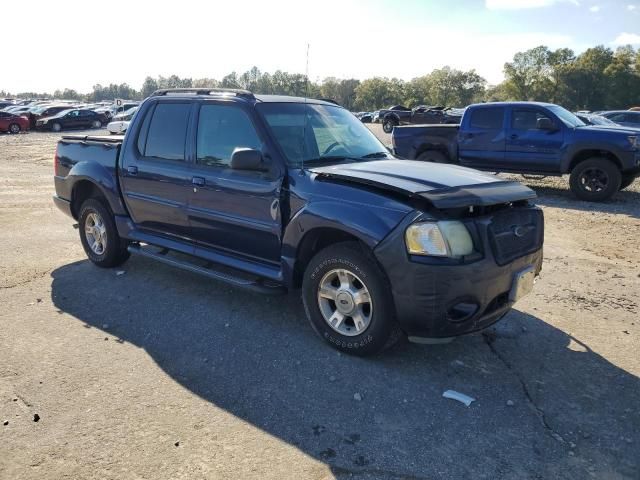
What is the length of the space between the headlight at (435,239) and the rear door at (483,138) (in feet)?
28.6

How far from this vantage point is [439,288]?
10.8 ft

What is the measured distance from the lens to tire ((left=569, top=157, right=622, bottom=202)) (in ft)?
33.2

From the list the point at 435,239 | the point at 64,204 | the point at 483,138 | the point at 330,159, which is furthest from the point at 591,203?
the point at 64,204

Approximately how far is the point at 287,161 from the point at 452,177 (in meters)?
1.29

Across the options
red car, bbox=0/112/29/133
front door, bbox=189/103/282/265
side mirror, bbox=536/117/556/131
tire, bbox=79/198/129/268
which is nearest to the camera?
front door, bbox=189/103/282/265

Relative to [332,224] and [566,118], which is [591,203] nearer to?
[566,118]

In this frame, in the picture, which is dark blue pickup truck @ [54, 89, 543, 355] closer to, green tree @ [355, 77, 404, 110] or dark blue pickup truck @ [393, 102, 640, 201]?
dark blue pickup truck @ [393, 102, 640, 201]

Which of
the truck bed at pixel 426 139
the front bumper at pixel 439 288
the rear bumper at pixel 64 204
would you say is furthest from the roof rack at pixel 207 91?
the truck bed at pixel 426 139

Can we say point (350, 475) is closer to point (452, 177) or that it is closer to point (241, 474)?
point (241, 474)

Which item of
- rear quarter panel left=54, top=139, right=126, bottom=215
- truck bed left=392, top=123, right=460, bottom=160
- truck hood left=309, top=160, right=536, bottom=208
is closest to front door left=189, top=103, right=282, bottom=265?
truck hood left=309, top=160, right=536, bottom=208

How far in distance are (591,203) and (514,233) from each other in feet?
25.9

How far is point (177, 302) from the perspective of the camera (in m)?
4.95

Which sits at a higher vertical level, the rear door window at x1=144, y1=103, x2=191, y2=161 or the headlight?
the rear door window at x1=144, y1=103, x2=191, y2=161

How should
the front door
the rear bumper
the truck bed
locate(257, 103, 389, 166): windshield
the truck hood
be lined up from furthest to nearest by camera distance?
the truck bed → the rear bumper → locate(257, 103, 389, 166): windshield → the front door → the truck hood
